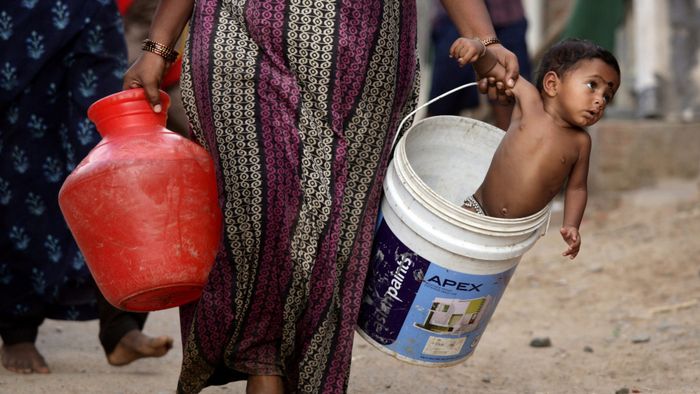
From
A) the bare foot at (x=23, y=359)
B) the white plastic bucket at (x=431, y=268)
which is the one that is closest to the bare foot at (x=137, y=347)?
the bare foot at (x=23, y=359)

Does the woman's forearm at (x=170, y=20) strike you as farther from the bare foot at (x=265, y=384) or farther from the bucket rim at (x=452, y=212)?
the bare foot at (x=265, y=384)

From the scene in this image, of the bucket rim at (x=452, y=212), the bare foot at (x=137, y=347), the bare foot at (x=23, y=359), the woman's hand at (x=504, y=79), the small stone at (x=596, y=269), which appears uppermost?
the woman's hand at (x=504, y=79)

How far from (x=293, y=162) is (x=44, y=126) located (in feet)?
5.19

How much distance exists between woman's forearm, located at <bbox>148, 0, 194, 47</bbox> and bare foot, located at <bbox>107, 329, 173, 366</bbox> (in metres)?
1.24

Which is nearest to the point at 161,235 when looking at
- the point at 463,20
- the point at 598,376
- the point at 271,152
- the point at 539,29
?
the point at 271,152

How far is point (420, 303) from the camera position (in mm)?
2893

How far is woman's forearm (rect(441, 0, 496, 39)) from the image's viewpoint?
2.99 metres

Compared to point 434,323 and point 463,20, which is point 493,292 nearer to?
point 434,323

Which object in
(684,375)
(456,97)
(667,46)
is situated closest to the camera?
(684,375)

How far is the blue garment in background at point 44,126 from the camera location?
3.96 metres

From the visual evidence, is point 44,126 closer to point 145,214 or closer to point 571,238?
point 145,214

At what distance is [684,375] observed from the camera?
12.8 ft

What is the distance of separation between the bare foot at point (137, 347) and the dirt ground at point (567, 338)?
8 centimetres

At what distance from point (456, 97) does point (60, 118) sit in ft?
10.1
